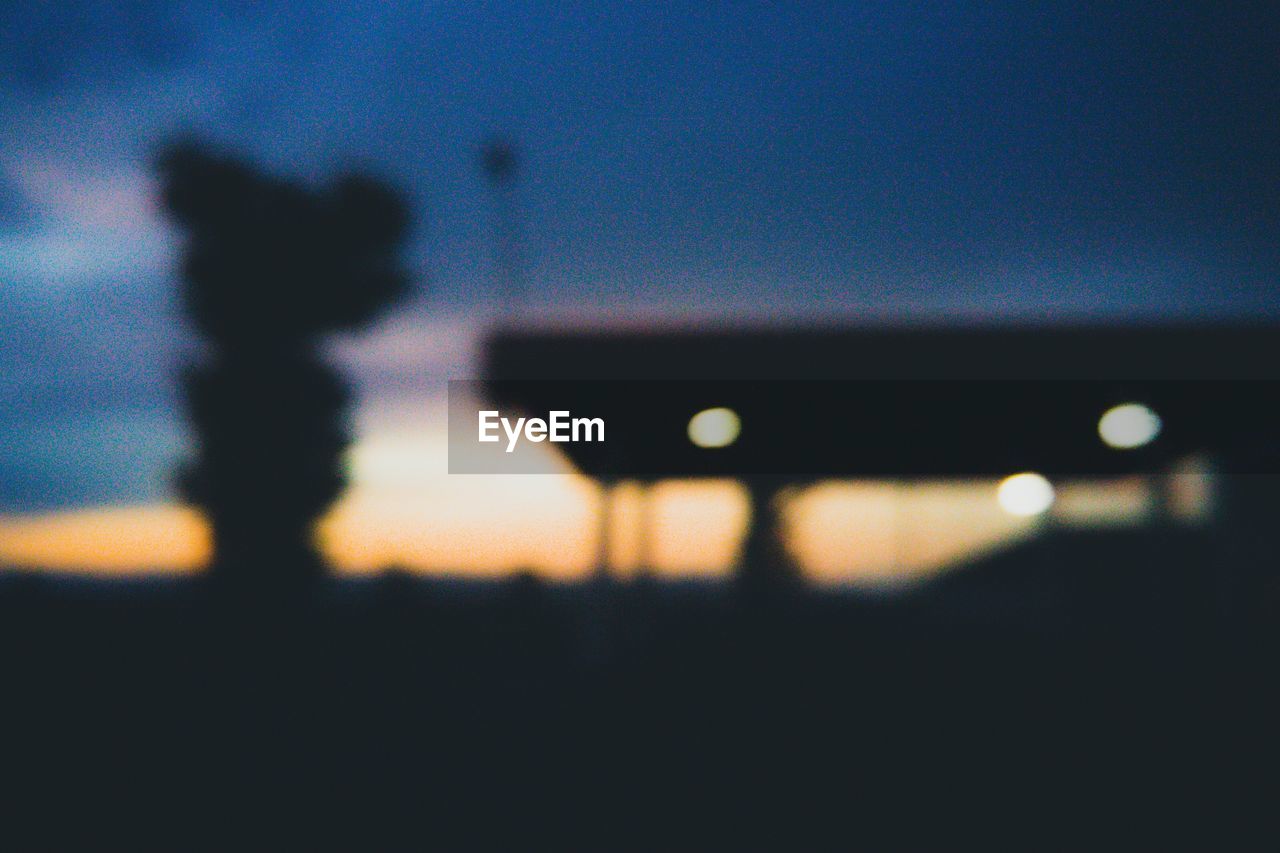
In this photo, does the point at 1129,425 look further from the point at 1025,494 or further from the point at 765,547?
the point at 765,547

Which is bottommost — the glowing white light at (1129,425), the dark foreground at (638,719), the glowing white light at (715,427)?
the dark foreground at (638,719)

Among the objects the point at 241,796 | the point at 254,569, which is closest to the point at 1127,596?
the point at 241,796

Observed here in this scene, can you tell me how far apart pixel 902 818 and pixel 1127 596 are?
10.6m

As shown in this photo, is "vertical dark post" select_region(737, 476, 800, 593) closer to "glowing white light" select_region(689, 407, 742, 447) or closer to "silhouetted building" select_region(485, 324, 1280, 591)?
"silhouetted building" select_region(485, 324, 1280, 591)

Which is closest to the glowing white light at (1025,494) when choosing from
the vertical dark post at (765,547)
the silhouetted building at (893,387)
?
the silhouetted building at (893,387)

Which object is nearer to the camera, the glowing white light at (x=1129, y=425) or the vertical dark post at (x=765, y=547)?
the glowing white light at (x=1129, y=425)

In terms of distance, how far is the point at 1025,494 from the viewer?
1232 cm

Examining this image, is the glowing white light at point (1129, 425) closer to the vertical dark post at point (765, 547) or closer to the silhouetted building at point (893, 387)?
the silhouetted building at point (893, 387)

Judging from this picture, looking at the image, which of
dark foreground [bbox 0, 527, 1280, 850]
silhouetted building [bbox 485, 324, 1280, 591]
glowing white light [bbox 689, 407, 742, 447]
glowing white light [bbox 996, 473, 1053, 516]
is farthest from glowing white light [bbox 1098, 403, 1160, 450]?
glowing white light [bbox 689, 407, 742, 447]

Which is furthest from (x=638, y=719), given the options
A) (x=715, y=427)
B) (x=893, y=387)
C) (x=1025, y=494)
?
(x=1025, y=494)

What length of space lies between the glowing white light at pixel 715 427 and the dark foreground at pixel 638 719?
195 centimetres

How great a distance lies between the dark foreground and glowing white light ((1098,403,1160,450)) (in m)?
2.06

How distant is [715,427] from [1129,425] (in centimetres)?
450

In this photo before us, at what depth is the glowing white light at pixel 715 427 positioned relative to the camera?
887 cm
